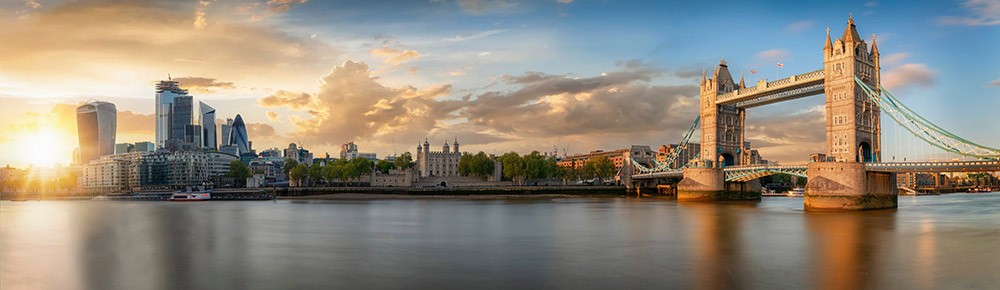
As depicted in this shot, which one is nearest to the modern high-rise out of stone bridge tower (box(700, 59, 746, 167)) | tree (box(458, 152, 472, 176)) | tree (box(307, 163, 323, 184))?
tree (box(307, 163, 323, 184))

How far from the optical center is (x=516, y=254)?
2212cm

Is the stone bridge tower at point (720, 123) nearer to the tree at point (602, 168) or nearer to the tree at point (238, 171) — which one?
the tree at point (602, 168)

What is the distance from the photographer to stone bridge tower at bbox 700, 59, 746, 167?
213 ft

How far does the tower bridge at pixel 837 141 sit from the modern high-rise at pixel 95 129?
15805 centimetres

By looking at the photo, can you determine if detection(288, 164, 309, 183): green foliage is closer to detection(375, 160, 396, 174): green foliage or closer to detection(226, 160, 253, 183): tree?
detection(375, 160, 396, 174): green foliage

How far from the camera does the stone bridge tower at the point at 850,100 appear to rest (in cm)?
4578

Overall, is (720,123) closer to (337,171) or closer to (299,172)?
(337,171)

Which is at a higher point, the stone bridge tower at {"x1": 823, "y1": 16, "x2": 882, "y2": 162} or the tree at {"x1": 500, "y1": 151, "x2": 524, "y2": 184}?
the stone bridge tower at {"x1": 823, "y1": 16, "x2": 882, "y2": 162}

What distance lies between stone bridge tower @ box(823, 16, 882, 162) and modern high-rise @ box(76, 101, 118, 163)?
171421mm

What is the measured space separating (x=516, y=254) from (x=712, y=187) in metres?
40.8

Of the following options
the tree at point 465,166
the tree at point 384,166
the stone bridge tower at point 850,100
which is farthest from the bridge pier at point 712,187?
the tree at point 384,166

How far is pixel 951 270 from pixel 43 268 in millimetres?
26083

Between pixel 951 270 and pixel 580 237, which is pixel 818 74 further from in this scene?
pixel 951 270

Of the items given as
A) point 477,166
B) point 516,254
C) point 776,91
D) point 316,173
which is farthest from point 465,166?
point 516,254
